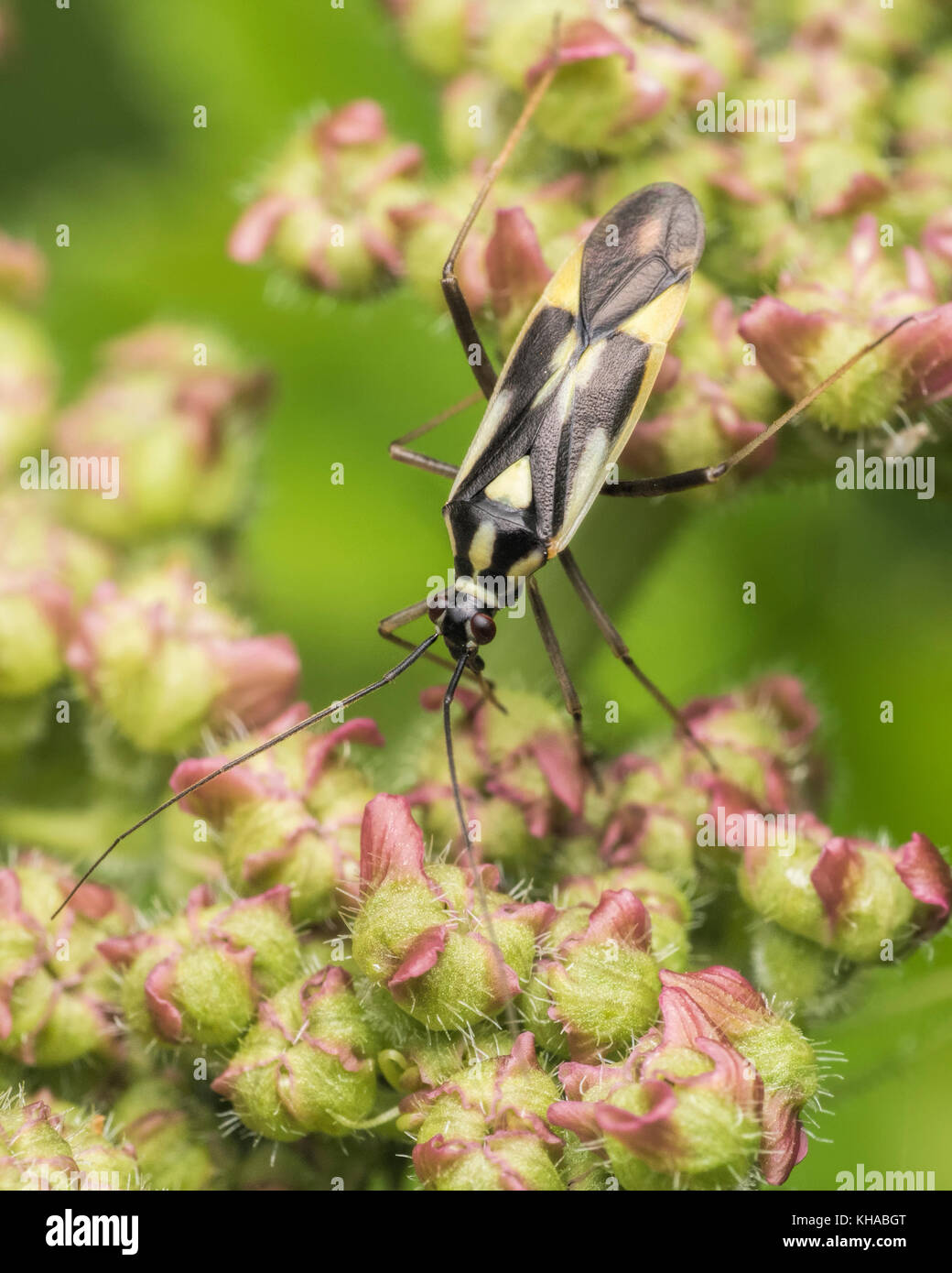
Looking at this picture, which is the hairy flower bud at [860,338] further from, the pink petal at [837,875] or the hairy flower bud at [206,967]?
the hairy flower bud at [206,967]

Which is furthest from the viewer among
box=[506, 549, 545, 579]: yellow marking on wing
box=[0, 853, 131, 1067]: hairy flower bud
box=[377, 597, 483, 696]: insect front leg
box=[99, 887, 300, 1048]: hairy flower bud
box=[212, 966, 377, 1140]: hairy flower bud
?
box=[377, 597, 483, 696]: insect front leg

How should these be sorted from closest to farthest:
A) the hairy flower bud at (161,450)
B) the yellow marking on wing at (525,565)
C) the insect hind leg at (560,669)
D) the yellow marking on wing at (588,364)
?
the insect hind leg at (560,669), the yellow marking on wing at (588,364), the yellow marking on wing at (525,565), the hairy flower bud at (161,450)

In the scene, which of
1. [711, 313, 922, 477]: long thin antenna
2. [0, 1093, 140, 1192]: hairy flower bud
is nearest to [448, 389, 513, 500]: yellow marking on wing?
[711, 313, 922, 477]: long thin antenna

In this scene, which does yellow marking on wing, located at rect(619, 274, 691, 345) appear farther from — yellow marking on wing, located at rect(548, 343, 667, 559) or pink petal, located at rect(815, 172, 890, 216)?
pink petal, located at rect(815, 172, 890, 216)

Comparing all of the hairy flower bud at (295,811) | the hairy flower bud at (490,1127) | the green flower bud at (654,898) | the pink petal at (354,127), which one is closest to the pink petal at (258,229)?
the pink petal at (354,127)

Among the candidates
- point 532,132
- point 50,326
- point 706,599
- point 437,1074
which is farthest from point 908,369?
point 50,326

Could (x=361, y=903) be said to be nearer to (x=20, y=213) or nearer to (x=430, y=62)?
(x=430, y=62)

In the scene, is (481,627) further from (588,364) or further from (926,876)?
(926,876)

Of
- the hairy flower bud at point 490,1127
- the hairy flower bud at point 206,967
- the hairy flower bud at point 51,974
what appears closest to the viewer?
the hairy flower bud at point 490,1127
